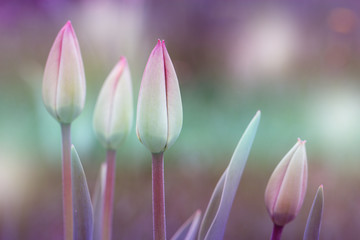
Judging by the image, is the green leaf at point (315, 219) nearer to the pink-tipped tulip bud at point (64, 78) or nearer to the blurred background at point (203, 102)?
the pink-tipped tulip bud at point (64, 78)

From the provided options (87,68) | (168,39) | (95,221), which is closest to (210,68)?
(168,39)

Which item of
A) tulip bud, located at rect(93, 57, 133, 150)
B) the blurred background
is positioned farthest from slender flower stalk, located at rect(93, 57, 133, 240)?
the blurred background

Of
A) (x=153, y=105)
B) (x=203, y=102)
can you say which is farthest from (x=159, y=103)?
(x=203, y=102)

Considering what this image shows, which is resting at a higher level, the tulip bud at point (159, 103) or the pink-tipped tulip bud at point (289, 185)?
the tulip bud at point (159, 103)

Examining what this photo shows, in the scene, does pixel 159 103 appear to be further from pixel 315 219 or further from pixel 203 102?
pixel 203 102

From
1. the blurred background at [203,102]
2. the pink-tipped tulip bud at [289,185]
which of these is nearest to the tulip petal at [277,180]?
the pink-tipped tulip bud at [289,185]

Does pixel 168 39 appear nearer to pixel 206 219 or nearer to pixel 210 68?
pixel 210 68

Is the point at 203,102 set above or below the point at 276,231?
above
